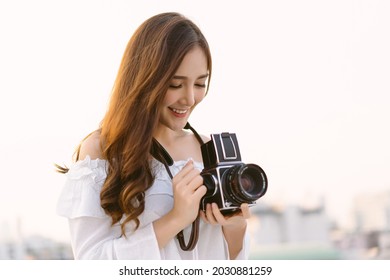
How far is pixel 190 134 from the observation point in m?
1.41

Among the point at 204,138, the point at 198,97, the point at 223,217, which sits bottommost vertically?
the point at 223,217

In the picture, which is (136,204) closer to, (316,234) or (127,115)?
(127,115)

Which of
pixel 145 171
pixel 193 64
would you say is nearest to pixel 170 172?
pixel 145 171

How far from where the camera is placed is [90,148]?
1.23 meters

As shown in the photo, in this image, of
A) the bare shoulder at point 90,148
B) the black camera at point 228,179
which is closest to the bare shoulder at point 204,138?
the black camera at point 228,179

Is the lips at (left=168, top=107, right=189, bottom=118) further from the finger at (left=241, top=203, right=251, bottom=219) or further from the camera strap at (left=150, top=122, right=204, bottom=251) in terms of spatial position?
the finger at (left=241, top=203, right=251, bottom=219)

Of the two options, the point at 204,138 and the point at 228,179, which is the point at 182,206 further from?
the point at 204,138

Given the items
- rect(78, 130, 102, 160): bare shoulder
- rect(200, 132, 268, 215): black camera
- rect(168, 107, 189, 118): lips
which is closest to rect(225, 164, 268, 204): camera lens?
rect(200, 132, 268, 215): black camera

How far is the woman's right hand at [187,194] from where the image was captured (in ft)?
3.83

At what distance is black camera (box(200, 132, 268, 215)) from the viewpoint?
4.02ft

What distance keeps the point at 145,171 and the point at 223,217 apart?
0.16 metres

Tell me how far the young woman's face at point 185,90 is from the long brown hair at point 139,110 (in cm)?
1

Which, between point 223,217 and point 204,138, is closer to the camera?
point 223,217
